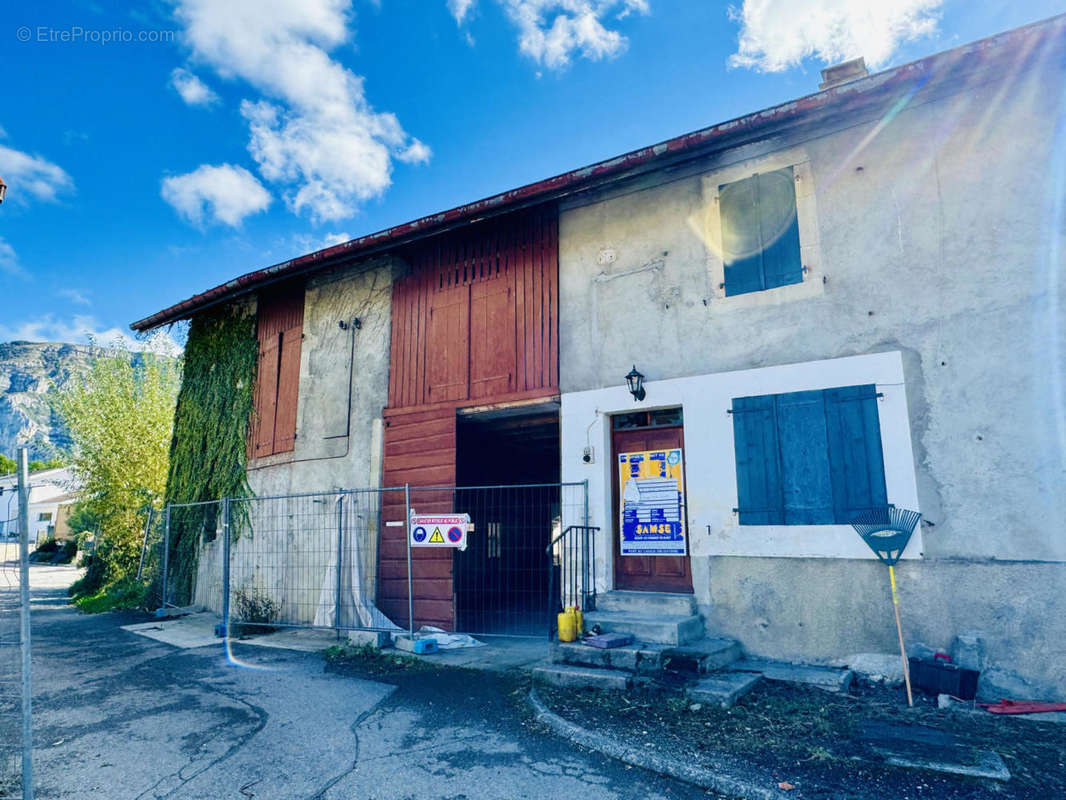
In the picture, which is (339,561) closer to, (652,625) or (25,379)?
(652,625)

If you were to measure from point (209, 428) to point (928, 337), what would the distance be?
12379 millimetres

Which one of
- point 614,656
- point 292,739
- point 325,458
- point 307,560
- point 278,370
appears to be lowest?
point 292,739

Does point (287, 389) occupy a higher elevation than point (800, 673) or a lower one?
higher

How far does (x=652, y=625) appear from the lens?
252 inches

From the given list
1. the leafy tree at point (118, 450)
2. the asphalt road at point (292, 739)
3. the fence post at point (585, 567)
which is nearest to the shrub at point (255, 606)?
the asphalt road at point (292, 739)

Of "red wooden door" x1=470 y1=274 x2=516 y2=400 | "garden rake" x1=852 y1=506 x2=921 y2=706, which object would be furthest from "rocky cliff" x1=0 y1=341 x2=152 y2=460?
"garden rake" x1=852 y1=506 x2=921 y2=706

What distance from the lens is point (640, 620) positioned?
6.59m

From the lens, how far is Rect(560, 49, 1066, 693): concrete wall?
217 inches

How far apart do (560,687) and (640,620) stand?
1.20 meters

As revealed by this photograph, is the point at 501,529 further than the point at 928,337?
Yes

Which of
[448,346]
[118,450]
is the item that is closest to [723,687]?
[448,346]

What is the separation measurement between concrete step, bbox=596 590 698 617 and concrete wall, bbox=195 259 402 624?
12.6ft

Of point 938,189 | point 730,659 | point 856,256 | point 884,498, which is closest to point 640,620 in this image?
point 730,659

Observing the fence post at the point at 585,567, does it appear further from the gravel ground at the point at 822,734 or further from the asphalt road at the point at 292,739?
the gravel ground at the point at 822,734
